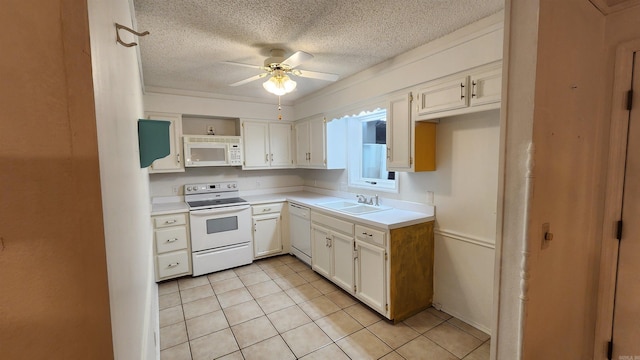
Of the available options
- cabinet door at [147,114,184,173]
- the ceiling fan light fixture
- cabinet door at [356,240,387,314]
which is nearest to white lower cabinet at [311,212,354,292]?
cabinet door at [356,240,387,314]

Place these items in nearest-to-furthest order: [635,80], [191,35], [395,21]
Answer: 1. [635,80]
2. [395,21]
3. [191,35]

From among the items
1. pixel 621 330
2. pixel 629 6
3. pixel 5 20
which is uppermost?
pixel 629 6

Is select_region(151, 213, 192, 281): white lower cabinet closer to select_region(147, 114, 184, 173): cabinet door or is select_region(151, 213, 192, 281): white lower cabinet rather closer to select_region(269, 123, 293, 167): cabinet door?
select_region(147, 114, 184, 173): cabinet door

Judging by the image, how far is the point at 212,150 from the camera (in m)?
3.71

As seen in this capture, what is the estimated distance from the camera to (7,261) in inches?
12.9

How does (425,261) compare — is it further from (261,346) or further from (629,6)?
(629,6)

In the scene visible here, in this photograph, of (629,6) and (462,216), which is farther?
(462,216)

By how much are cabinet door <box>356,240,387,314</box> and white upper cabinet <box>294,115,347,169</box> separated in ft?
4.66

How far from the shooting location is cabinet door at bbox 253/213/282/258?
375 centimetres

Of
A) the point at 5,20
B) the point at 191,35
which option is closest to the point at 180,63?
the point at 191,35

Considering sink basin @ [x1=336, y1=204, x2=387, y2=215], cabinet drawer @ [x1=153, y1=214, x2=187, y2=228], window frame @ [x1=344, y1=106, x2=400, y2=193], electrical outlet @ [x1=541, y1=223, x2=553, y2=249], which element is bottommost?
cabinet drawer @ [x1=153, y1=214, x2=187, y2=228]

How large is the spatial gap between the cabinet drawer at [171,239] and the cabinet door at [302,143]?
6.32 feet

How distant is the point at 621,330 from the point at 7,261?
2.68 meters

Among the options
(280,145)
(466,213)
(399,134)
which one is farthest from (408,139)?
(280,145)
